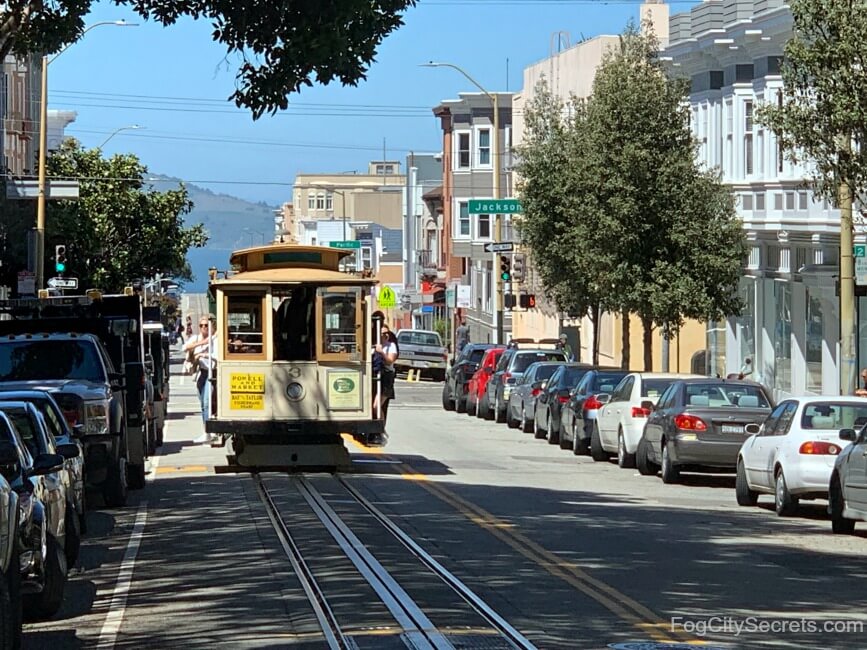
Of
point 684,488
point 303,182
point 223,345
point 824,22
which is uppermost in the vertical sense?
point 303,182

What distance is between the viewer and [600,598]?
1238 cm

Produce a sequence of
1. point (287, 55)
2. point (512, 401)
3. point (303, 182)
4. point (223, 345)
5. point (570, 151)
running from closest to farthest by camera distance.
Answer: point (287, 55) → point (223, 345) → point (512, 401) → point (570, 151) → point (303, 182)

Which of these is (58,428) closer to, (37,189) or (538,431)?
(538,431)

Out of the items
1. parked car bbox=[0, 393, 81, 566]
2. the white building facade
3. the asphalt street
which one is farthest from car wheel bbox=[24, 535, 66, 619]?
the white building facade

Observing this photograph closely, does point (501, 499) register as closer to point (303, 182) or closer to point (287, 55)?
point (287, 55)

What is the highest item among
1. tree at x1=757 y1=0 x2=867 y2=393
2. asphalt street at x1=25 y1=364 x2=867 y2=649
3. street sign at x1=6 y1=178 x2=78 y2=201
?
street sign at x1=6 y1=178 x2=78 y2=201

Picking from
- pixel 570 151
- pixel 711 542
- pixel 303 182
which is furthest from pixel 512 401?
pixel 303 182

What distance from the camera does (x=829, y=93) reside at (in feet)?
68.7

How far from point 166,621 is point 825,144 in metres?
12.8

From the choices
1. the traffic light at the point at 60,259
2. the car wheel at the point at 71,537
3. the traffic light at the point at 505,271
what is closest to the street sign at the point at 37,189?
the traffic light at the point at 60,259

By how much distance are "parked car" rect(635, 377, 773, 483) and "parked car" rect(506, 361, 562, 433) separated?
11419 millimetres

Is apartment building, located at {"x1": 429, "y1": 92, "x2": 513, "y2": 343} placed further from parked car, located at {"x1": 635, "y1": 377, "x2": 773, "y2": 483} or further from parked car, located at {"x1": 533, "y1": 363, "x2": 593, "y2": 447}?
parked car, located at {"x1": 635, "y1": 377, "x2": 773, "y2": 483}

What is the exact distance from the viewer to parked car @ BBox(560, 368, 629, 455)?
30.1m

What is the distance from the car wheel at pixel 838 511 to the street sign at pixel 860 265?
7083mm
